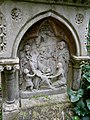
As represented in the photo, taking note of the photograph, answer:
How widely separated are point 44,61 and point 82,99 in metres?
0.98

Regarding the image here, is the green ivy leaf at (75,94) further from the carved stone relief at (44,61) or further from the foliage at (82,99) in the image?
Result: the carved stone relief at (44,61)

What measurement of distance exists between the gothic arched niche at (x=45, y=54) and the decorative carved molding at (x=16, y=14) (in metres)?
0.30

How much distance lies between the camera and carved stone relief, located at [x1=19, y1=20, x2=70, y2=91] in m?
3.01

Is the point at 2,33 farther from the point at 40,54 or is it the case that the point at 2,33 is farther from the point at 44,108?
the point at 44,108

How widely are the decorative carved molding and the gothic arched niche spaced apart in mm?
305

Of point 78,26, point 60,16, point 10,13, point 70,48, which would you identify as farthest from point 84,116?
point 10,13

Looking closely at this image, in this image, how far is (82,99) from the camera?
3.24m

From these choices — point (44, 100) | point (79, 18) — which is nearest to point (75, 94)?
point (44, 100)

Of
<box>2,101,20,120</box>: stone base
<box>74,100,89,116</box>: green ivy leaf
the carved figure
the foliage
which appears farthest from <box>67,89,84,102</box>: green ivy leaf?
<box>2,101,20,120</box>: stone base

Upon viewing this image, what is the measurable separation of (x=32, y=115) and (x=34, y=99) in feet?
1.08

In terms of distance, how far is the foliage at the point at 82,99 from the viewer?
10.2 feet

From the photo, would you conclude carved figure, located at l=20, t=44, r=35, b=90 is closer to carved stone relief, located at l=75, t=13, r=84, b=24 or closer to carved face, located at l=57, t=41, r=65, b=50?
carved face, located at l=57, t=41, r=65, b=50

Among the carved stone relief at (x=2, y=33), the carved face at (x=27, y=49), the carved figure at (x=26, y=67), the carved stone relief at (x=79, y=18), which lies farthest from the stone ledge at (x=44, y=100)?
the carved stone relief at (x=79, y=18)

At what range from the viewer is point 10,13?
2607mm
